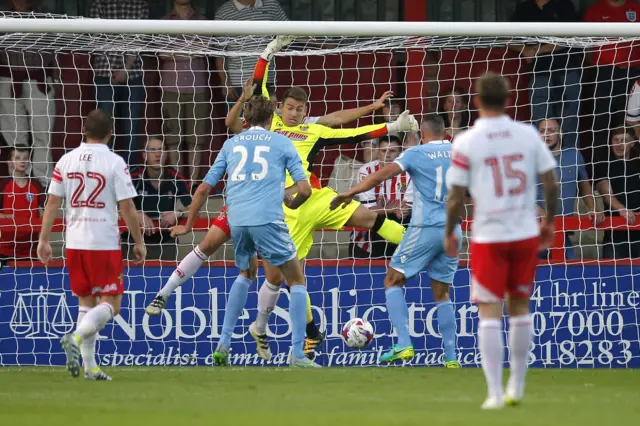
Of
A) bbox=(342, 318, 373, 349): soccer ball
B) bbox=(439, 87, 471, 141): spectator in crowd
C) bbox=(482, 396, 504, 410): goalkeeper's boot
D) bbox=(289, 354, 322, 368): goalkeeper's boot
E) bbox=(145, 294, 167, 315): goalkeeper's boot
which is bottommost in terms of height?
bbox=(289, 354, 322, 368): goalkeeper's boot

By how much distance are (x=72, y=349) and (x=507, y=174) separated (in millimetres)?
3388

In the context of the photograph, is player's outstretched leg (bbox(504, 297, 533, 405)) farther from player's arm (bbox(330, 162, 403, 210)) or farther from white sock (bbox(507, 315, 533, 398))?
player's arm (bbox(330, 162, 403, 210))

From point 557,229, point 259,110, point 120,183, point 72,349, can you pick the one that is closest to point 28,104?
point 259,110

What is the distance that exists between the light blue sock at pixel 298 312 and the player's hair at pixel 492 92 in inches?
158

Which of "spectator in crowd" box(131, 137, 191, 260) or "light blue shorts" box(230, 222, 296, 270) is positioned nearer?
"light blue shorts" box(230, 222, 296, 270)

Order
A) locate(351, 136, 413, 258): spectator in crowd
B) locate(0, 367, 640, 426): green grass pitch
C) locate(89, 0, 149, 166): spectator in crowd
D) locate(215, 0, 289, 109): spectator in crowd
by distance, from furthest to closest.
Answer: locate(89, 0, 149, 166): spectator in crowd, locate(215, 0, 289, 109): spectator in crowd, locate(351, 136, 413, 258): spectator in crowd, locate(0, 367, 640, 426): green grass pitch

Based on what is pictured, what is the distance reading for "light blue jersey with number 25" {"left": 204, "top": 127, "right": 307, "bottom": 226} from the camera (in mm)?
10031

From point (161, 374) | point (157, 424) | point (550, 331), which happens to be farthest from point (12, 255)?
point (157, 424)

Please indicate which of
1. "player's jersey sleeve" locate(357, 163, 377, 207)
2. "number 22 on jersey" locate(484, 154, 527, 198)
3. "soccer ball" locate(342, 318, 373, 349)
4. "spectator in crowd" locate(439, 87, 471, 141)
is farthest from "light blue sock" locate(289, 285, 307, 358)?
"number 22 on jersey" locate(484, 154, 527, 198)

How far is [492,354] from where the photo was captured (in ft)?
21.6

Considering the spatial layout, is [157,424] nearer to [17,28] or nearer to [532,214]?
[532,214]

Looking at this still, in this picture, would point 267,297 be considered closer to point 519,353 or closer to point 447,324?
point 447,324

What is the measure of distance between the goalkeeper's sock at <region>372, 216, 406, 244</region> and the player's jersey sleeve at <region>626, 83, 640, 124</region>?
3272 mm

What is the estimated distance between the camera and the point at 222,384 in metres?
8.65
